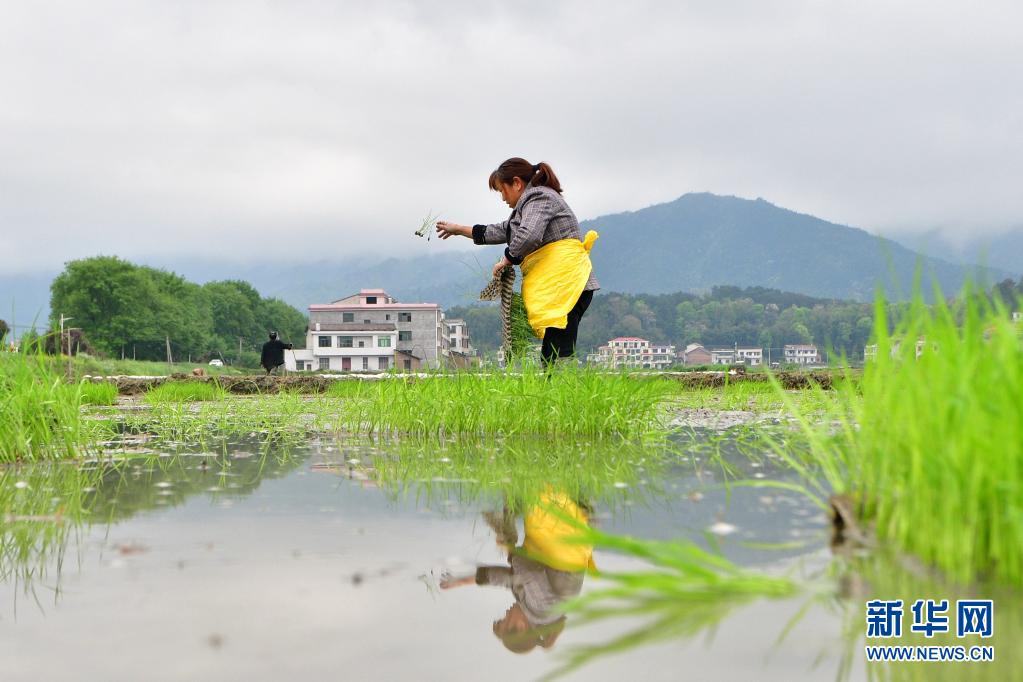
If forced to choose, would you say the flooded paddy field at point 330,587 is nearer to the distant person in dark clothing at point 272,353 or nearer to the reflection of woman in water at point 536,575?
the reflection of woman in water at point 536,575

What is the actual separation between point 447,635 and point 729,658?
0.59 metres

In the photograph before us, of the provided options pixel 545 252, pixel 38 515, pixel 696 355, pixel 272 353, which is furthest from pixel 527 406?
pixel 696 355

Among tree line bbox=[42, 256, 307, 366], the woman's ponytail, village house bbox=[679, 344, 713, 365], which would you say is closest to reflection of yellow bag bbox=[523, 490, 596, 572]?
the woman's ponytail

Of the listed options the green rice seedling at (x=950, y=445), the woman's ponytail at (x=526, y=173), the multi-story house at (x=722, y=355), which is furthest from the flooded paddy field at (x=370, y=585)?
the multi-story house at (x=722, y=355)

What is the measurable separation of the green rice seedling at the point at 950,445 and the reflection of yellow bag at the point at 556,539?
2.85 ft

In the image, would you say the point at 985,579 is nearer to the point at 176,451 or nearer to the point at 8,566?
the point at 8,566

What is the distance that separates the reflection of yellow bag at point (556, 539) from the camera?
87.8 inches

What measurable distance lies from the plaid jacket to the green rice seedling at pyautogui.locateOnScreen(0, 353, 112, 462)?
3.34m

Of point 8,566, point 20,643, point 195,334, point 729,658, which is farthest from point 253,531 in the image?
point 195,334

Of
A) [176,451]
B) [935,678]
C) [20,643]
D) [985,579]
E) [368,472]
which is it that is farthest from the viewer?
[176,451]

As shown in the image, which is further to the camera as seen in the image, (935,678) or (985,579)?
(985,579)

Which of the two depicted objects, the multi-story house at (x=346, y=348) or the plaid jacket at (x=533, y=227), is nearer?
the plaid jacket at (x=533, y=227)

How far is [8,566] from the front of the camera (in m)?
2.29

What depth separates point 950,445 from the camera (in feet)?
6.42
